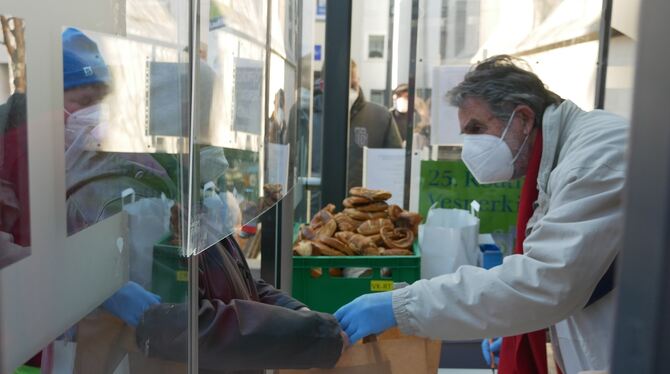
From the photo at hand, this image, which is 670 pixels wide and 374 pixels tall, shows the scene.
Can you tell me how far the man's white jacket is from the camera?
5.53 ft

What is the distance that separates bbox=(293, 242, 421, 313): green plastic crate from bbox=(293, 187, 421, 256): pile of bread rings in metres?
0.04

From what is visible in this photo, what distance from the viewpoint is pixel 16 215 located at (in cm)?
89

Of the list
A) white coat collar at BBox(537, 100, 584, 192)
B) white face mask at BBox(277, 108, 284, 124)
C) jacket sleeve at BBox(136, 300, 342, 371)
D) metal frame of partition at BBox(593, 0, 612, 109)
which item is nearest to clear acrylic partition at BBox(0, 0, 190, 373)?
jacket sleeve at BBox(136, 300, 342, 371)

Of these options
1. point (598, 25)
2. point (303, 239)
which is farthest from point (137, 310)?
point (598, 25)

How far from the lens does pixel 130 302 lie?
1158 millimetres

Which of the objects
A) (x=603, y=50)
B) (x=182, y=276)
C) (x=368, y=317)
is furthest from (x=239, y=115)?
(x=603, y=50)

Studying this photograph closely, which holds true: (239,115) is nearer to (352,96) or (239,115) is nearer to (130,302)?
(130,302)

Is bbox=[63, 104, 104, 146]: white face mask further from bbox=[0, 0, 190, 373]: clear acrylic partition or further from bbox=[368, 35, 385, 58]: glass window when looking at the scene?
bbox=[368, 35, 385, 58]: glass window

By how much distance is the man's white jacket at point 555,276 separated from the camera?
5.53ft

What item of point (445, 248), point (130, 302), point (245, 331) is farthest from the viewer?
point (445, 248)

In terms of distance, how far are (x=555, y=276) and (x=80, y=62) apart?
120 cm

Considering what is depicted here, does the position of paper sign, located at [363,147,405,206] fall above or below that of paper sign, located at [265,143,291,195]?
below

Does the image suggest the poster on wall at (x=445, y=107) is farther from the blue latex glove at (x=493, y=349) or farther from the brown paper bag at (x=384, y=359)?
the brown paper bag at (x=384, y=359)

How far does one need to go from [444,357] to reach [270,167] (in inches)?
89.6
